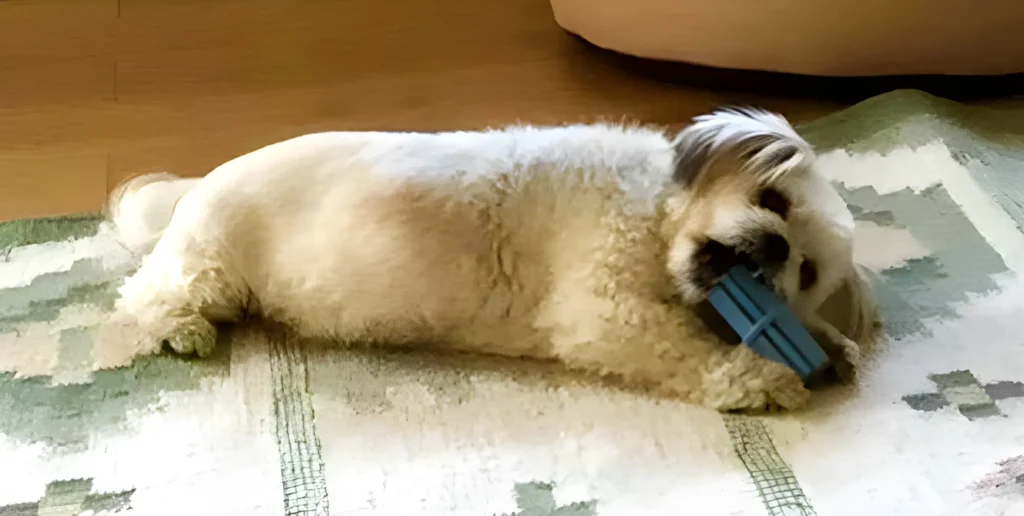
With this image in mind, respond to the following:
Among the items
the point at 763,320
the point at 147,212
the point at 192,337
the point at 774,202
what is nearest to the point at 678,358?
the point at 763,320

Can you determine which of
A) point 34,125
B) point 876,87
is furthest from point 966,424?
point 34,125

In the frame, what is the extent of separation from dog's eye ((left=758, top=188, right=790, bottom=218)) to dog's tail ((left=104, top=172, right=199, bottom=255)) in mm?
917

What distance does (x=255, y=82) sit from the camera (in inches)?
83.4

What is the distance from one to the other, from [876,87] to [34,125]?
181 centimetres

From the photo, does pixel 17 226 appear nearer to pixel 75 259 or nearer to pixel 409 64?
pixel 75 259

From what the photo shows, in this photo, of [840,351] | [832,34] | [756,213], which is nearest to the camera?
[756,213]

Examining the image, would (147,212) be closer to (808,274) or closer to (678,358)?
(678,358)

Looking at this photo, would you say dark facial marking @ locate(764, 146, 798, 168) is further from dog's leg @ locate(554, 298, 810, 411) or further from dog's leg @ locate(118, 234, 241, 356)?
dog's leg @ locate(118, 234, 241, 356)

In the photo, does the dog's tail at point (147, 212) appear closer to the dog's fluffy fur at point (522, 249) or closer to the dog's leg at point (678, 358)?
the dog's fluffy fur at point (522, 249)

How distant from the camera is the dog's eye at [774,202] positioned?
3.95 feet

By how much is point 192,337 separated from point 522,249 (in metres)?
0.50

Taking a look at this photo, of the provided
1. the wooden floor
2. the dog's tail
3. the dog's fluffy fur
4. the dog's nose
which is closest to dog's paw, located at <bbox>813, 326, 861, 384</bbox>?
the dog's fluffy fur

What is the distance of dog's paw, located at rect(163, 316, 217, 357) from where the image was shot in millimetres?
1351

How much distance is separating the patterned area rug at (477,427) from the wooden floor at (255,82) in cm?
43
